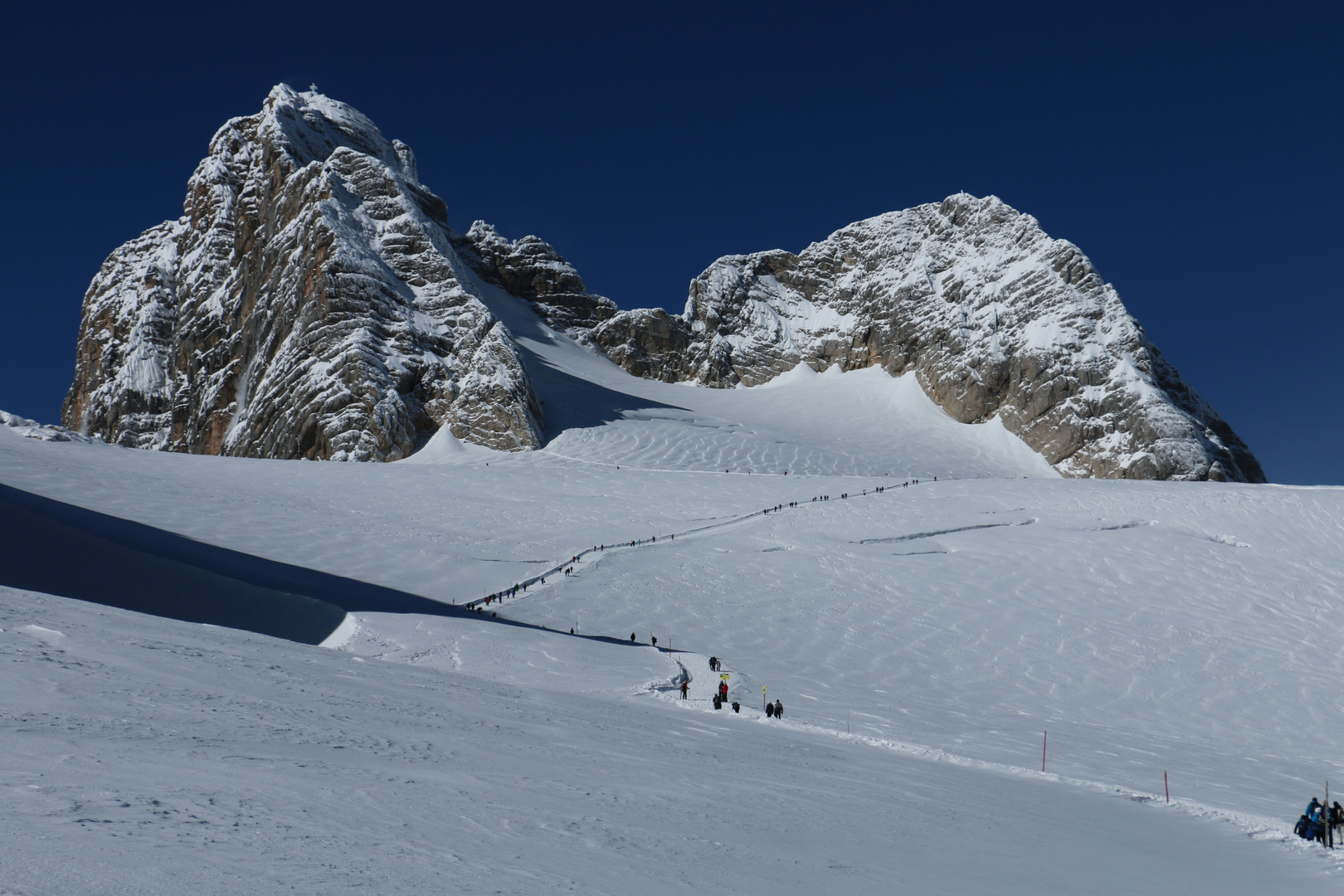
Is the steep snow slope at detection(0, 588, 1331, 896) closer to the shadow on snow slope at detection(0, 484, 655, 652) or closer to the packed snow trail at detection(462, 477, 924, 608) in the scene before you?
the shadow on snow slope at detection(0, 484, 655, 652)

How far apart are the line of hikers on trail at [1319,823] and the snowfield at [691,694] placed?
0.33m

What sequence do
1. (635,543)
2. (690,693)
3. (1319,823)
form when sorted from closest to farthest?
(1319,823), (690,693), (635,543)

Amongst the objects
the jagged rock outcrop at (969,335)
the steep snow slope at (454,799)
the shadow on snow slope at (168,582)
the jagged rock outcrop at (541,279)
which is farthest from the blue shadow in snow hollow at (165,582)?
the jagged rock outcrop at (541,279)

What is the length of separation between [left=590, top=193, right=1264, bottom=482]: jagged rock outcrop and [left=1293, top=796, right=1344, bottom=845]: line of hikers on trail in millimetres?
76745

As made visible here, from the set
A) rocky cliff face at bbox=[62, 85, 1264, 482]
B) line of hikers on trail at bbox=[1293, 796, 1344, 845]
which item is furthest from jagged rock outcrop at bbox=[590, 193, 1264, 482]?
line of hikers on trail at bbox=[1293, 796, 1344, 845]

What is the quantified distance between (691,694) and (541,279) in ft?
375

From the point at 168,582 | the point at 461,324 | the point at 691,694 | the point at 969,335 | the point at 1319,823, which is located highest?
the point at 969,335

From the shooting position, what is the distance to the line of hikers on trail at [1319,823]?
12727 mm

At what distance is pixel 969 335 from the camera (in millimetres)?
103688

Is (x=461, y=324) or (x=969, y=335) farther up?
(x=969, y=335)

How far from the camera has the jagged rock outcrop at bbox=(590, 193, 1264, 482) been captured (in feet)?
290

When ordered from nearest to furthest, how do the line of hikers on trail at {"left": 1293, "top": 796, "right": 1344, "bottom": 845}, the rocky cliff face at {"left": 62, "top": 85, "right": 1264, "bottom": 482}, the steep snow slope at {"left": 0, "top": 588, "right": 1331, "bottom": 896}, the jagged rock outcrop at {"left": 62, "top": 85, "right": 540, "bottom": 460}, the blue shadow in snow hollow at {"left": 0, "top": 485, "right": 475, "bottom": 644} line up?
the steep snow slope at {"left": 0, "top": 588, "right": 1331, "bottom": 896}
the line of hikers on trail at {"left": 1293, "top": 796, "right": 1344, "bottom": 845}
the blue shadow in snow hollow at {"left": 0, "top": 485, "right": 475, "bottom": 644}
the jagged rock outcrop at {"left": 62, "top": 85, "right": 540, "bottom": 460}
the rocky cliff face at {"left": 62, "top": 85, "right": 1264, "bottom": 482}

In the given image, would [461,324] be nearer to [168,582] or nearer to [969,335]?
[969,335]

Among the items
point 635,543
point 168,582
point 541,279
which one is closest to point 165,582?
point 168,582
